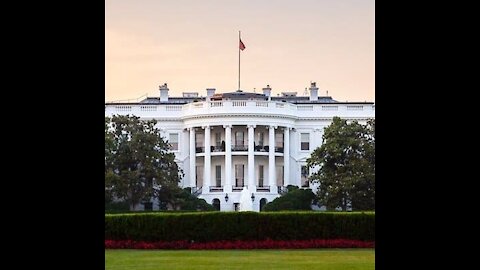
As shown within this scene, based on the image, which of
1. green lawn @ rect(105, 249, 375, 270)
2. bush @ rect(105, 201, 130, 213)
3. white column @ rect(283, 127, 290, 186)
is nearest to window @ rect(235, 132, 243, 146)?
white column @ rect(283, 127, 290, 186)

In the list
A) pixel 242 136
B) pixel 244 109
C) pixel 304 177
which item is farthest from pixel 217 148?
pixel 304 177

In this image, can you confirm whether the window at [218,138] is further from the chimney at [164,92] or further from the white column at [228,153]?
the chimney at [164,92]

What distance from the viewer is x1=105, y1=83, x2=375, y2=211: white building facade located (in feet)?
172

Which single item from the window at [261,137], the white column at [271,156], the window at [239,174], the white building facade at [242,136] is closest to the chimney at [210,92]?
the white building facade at [242,136]

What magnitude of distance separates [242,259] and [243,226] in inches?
177

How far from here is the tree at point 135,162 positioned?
40.9m

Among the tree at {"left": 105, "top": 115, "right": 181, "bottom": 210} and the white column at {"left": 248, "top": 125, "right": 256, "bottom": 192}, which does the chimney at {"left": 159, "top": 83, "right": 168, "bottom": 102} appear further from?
the tree at {"left": 105, "top": 115, "right": 181, "bottom": 210}

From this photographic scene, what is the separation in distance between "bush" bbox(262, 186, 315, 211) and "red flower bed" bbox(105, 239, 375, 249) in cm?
2108

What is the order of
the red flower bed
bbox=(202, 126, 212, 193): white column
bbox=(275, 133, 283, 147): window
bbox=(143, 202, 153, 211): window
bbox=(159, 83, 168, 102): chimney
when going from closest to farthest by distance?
1. the red flower bed
2. bbox=(143, 202, 153, 211): window
3. bbox=(202, 126, 212, 193): white column
4. bbox=(275, 133, 283, 147): window
5. bbox=(159, 83, 168, 102): chimney

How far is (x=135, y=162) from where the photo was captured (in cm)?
4216
